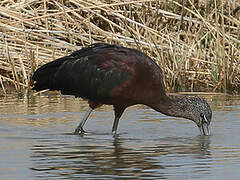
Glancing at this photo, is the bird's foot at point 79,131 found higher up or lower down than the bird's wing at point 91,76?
lower down

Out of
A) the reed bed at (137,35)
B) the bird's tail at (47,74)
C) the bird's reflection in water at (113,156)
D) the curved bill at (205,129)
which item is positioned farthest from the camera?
the reed bed at (137,35)

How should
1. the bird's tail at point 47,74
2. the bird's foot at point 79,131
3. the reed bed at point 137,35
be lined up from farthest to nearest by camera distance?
the reed bed at point 137,35
the bird's tail at point 47,74
the bird's foot at point 79,131

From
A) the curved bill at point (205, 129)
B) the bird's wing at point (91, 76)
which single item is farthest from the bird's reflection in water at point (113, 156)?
the bird's wing at point (91, 76)

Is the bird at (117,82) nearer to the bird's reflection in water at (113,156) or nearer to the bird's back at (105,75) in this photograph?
the bird's back at (105,75)

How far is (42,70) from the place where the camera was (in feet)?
27.2

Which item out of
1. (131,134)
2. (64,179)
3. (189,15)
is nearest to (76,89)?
(131,134)

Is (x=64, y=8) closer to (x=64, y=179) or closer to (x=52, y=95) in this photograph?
(x=52, y=95)

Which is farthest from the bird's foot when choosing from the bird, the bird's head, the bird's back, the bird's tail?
the bird's head

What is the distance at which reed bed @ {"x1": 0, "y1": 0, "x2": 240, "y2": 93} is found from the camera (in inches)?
438

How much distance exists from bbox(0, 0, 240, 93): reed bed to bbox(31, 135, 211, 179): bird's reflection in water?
3728 mm

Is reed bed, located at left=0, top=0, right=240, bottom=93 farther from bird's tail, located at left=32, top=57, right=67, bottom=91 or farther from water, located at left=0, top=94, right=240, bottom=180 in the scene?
bird's tail, located at left=32, top=57, right=67, bottom=91

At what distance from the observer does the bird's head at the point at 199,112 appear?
770cm

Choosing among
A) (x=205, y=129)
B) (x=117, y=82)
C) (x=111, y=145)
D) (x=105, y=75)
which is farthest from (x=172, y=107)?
(x=111, y=145)

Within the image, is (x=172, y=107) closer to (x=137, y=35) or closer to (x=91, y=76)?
(x=91, y=76)
